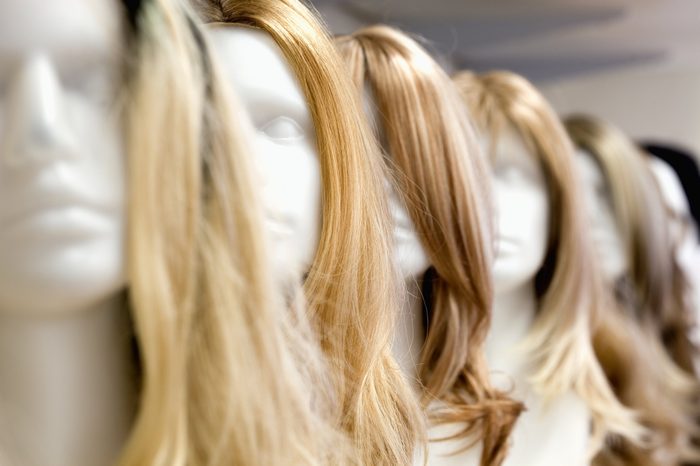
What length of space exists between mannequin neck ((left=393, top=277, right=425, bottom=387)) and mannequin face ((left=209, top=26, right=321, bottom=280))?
0.15 m

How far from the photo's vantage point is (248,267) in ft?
1.65

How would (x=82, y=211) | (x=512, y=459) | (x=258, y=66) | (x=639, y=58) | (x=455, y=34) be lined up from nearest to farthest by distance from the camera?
(x=82, y=211) → (x=258, y=66) → (x=512, y=459) → (x=455, y=34) → (x=639, y=58)

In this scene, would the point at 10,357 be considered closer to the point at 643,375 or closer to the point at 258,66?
the point at 258,66

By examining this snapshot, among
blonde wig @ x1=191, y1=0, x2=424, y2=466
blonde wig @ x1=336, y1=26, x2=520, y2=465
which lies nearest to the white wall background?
blonde wig @ x1=336, y1=26, x2=520, y2=465

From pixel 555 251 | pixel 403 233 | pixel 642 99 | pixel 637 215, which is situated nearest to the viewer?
pixel 403 233

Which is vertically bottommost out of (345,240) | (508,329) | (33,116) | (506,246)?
(508,329)

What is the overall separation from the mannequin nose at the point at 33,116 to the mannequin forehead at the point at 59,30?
11 millimetres

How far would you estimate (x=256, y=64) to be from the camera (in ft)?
1.95

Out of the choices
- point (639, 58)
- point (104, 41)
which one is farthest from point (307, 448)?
point (639, 58)

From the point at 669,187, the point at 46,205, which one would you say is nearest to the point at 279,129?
the point at 46,205

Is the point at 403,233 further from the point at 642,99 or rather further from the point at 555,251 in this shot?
the point at 642,99

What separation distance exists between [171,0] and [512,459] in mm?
625

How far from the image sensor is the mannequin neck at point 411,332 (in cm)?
73

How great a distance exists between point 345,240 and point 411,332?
194 millimetres
